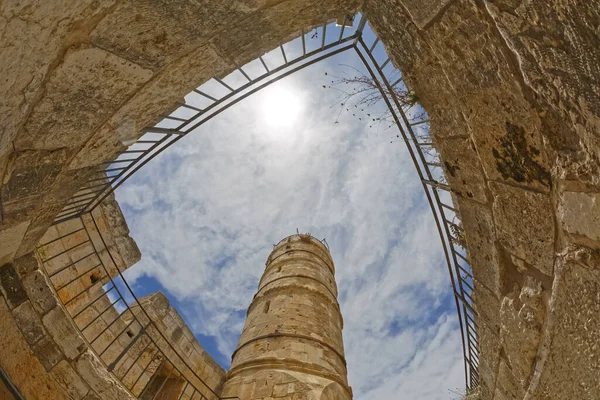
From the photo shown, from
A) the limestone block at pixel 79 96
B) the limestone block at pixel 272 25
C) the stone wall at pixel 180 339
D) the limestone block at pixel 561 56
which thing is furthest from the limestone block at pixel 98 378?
the stone wall at pixel 180 339

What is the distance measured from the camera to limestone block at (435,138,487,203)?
86.2 inches

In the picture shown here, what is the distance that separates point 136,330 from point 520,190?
35.4 ft

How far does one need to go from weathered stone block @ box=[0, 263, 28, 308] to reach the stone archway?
3.67 ft

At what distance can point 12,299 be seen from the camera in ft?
11.6

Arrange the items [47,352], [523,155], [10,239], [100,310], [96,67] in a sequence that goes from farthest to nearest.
→ [100,310] < [47,352] < [10,239] < [96,67] < [523,155]

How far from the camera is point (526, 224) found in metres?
1.90

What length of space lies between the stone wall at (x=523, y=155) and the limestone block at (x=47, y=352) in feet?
14.9

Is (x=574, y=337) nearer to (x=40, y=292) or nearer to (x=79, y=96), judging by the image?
(x=79, y=96)

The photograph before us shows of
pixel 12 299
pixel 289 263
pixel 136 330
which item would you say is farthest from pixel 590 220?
pixel 136 330

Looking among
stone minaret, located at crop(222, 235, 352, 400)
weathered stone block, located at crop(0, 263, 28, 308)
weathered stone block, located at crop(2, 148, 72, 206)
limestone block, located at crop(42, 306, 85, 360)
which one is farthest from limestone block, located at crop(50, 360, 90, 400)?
stone minaret, located at crop(222, 235, 352, 400)

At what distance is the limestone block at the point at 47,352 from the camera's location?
3715 millimetres

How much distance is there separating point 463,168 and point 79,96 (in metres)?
2.59

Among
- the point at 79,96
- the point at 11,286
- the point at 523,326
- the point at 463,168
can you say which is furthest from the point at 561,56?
the point at 11,286

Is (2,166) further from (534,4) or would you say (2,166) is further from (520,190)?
(520,190)
